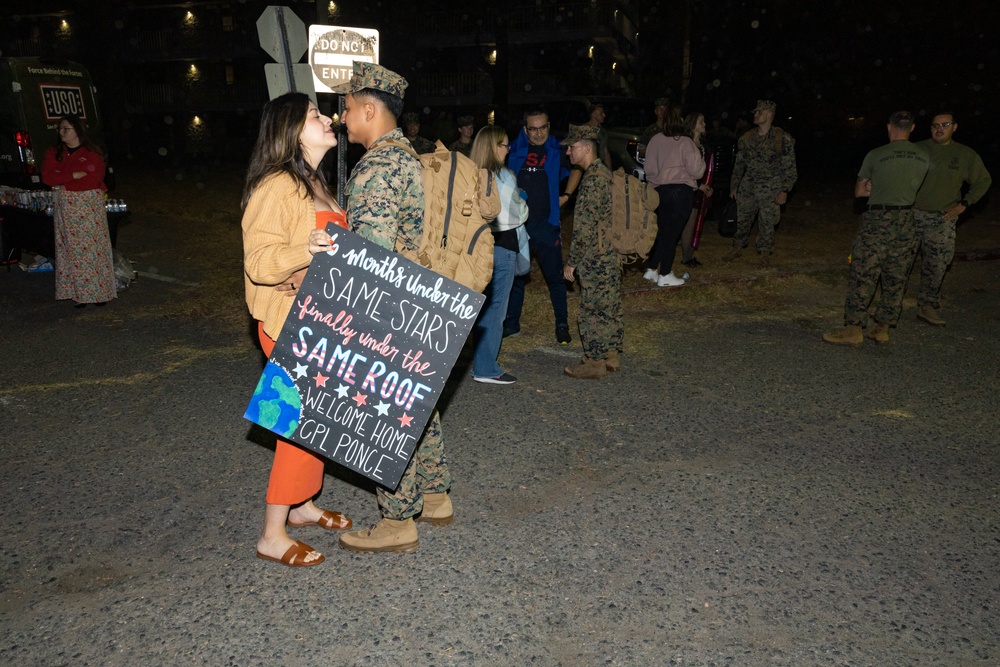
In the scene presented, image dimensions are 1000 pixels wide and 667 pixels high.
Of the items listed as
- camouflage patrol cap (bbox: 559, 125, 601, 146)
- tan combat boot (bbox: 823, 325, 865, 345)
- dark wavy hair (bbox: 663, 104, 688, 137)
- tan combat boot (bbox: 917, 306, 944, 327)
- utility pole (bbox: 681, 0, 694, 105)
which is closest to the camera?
camouflage patrol cap (bbox: 559, 125, 601, 146)

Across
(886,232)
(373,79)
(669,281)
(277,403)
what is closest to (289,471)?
(277,403)

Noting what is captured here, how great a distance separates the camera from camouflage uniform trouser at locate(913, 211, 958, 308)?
7.56m

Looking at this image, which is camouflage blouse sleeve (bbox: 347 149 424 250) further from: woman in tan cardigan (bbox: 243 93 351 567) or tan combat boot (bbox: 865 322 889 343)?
tan combat boot (bbox: 865 322 889 343)

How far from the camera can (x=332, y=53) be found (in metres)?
8.40

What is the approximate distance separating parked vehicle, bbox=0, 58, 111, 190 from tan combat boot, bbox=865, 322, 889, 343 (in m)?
10.6

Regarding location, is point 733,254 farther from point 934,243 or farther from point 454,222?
point 454,222

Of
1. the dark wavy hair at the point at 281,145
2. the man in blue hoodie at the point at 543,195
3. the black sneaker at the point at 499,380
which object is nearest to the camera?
the dark wavy hair at the point at 281,145

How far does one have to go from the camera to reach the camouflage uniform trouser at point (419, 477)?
358 cm

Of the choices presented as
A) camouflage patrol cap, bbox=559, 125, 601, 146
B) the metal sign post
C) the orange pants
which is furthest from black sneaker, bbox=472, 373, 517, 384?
the metal sign post

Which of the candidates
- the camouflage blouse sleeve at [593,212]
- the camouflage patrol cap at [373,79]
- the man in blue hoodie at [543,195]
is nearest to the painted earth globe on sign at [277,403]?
the camouflage patrol cap at [373,79]

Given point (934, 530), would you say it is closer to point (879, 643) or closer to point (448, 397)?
point (879, 643)

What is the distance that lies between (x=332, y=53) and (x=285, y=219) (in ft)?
19.3

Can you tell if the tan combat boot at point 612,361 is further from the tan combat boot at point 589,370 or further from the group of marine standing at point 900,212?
the group of marine standing at point 900,212

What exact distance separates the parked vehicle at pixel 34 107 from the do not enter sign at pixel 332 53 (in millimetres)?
5115
